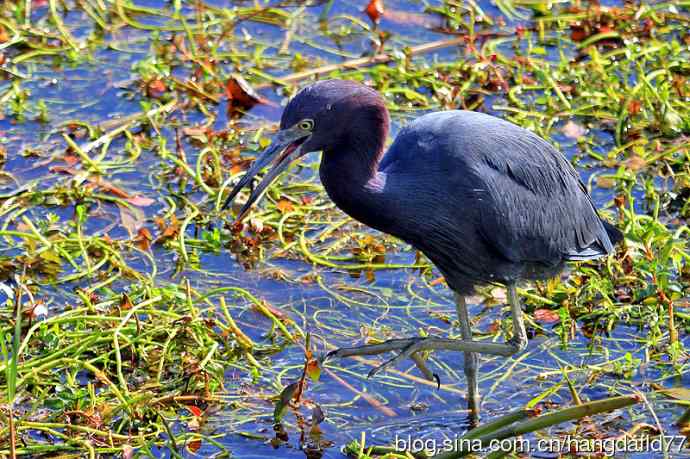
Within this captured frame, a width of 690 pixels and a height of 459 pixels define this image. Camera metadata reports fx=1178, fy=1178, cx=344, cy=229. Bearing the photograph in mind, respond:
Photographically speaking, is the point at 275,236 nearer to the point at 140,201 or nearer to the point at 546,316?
the point at 140,201

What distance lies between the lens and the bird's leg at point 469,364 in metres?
5.58

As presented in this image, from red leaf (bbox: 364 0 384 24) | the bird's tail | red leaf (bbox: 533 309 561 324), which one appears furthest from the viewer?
red leaf (bbox: 364 0 384 24)

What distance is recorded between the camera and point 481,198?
5.32 m

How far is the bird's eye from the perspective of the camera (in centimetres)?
488

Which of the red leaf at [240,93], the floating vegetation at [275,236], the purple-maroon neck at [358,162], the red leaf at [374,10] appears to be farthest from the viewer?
the red leaf at [374,10]

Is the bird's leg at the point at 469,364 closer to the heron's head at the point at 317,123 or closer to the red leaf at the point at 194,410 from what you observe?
the heron's head at the point at 317,123

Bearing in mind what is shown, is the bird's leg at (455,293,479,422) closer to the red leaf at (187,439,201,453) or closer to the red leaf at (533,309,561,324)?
the red leaf at (533,309,561,324)

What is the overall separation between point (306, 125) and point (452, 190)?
0.79 meters

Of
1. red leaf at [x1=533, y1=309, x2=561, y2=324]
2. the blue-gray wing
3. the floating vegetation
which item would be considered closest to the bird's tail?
the blue-gray wing

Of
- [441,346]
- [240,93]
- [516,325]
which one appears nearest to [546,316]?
[516,325]

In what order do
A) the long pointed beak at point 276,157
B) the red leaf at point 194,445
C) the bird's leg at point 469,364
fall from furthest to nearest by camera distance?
the bird's leg at point 469,364 < the red leaf at point 194,445 < the long pointed beak at point 276,157

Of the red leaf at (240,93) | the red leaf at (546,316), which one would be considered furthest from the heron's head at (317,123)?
the red leaf at (240,93)

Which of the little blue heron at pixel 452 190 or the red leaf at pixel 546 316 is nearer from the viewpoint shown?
the little blue heron at pixel 452 190

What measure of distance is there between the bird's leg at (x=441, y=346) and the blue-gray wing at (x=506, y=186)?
31 cm
